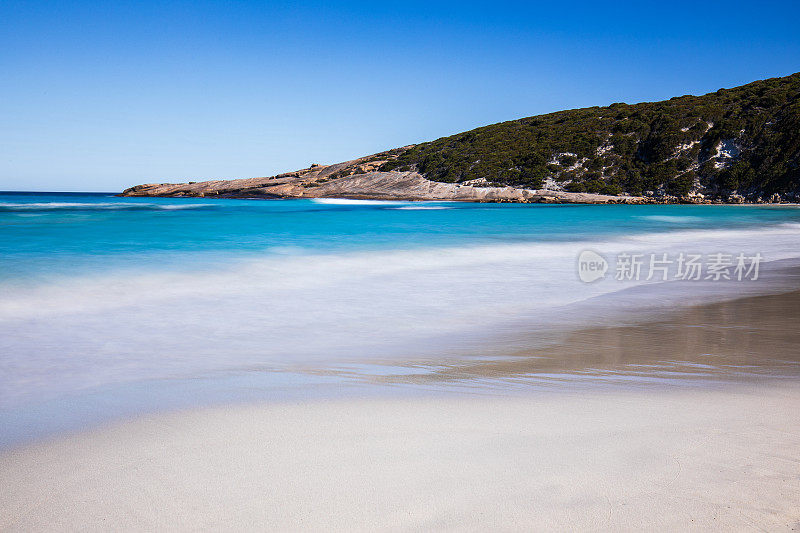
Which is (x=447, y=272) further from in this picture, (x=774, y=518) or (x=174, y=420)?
(x=774, y=518)

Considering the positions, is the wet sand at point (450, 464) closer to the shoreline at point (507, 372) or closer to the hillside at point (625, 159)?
the shoreline at point (507, 372)

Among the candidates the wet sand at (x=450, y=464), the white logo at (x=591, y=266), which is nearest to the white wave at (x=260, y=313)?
the white logo at (x=591, y=266)

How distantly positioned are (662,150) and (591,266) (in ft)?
128

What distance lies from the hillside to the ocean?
101ft

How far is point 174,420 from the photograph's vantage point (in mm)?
2996

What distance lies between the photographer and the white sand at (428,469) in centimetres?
197

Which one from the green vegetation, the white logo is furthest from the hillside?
the white logo

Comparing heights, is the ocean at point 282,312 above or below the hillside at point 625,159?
below

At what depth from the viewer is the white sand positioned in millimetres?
1971

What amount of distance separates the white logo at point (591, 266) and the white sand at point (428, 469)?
20.0 feet

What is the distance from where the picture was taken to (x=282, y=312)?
252 inches

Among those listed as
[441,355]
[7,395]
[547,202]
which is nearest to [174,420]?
[7,395]

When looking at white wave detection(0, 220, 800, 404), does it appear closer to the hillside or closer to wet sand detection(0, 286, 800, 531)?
wet sand detection(0, 286, 800, 531)

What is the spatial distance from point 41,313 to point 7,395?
3.33 meters
